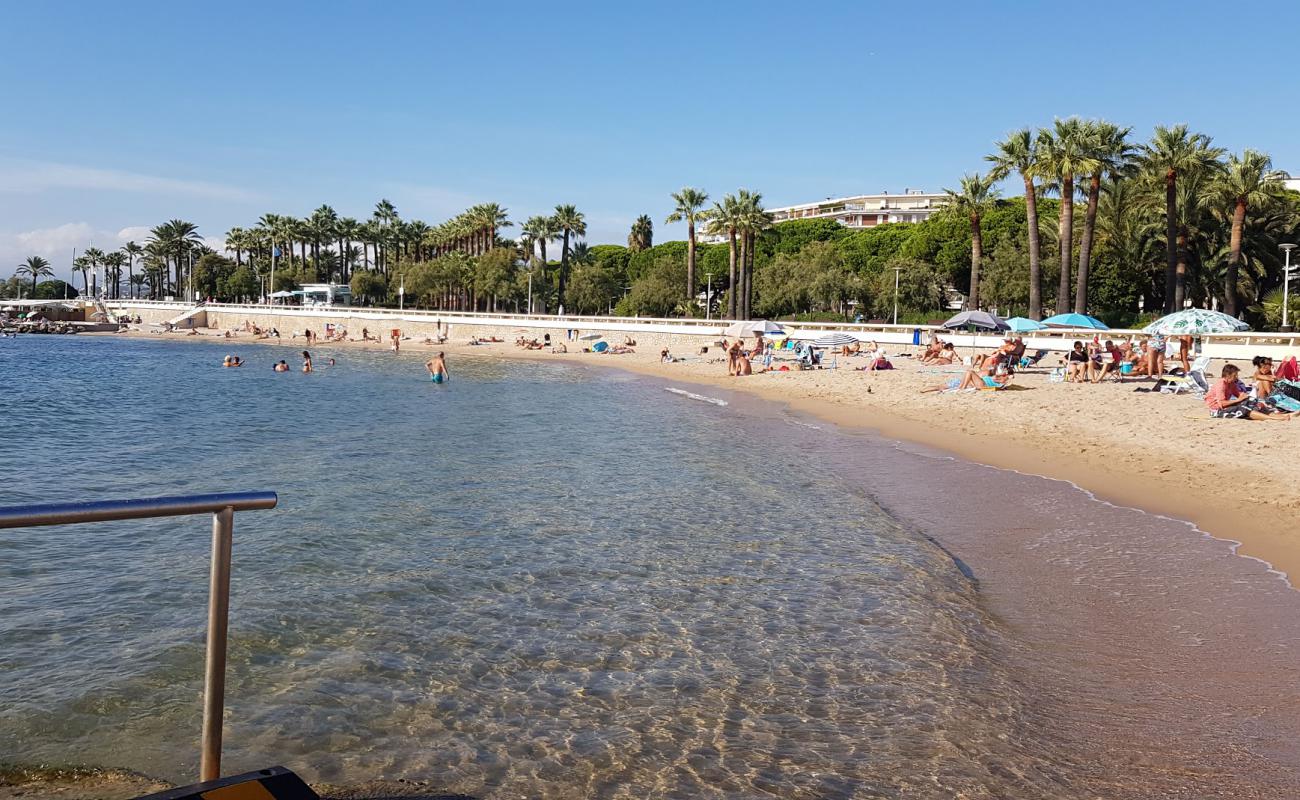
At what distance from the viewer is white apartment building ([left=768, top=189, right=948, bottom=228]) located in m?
145

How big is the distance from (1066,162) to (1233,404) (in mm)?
30306

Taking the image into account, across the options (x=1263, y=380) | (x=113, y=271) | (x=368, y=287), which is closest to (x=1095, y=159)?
(x=1263, y=380)

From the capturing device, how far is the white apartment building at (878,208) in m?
145

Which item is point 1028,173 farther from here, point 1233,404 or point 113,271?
point 113,271

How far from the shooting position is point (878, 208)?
5896 inches

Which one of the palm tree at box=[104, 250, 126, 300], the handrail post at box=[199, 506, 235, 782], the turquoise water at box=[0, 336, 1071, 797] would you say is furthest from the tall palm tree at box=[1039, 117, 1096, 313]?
the palm tree at box=[104, 250, 126, 300]

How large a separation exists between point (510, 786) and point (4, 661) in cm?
397

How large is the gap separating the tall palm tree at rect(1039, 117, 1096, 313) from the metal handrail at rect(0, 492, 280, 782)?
45.9 meters

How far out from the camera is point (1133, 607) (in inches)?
299

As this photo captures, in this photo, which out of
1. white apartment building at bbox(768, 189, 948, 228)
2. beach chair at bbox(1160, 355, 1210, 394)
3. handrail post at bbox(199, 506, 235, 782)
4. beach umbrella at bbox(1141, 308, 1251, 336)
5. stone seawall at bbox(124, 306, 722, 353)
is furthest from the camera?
white apartment building at bbox(768, 189, 948, 228)

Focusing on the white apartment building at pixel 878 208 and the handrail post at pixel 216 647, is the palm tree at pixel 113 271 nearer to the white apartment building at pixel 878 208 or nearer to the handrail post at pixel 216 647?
the white apartment building at pixel 878 208

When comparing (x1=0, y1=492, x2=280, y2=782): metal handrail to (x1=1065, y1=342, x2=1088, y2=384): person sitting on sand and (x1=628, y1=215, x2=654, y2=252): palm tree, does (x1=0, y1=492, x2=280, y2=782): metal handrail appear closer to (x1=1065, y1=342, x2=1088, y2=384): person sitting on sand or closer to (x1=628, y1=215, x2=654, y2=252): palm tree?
(x1=1065, y1=342, x2=1088, y2=384): person sitting on sand

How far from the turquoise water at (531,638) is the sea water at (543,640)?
1.0 inches

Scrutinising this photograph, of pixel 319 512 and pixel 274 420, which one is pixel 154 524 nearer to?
pixel 319 512
